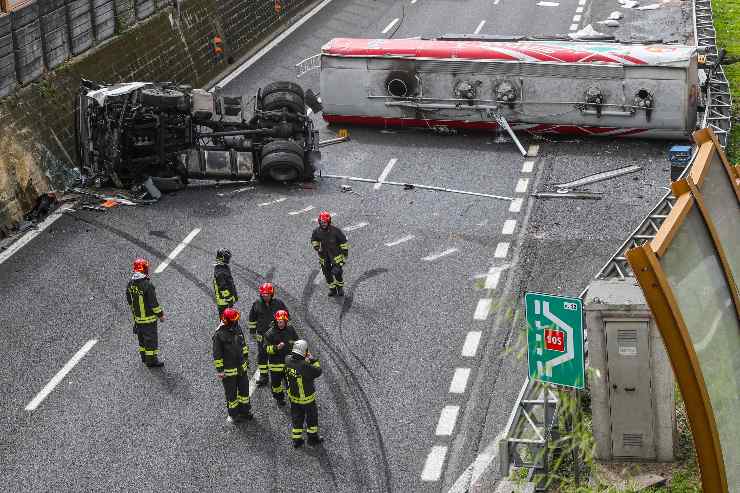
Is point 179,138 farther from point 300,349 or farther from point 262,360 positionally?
point 300,349

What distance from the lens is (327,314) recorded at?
18.5 metres

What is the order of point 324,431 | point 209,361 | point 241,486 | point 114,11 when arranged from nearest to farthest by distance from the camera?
point 241,486, point 324,431, point 209,361, point 114,11

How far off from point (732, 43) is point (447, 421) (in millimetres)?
22060

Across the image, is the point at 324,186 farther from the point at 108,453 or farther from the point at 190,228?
the point at 108,453

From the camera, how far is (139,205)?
23.1m

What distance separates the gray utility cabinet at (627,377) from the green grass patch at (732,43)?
12084 mm

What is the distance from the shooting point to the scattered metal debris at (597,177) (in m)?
23.4

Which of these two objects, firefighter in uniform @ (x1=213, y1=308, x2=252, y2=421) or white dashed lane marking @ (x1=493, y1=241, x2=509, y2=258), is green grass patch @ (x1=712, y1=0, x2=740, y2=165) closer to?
white dashed lane marking @ (x1=493, y1=241, x2=509, y2=258)

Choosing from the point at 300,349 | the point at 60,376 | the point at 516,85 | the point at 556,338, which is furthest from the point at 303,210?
the point at 556,338

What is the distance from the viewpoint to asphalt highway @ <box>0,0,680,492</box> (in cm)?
1470

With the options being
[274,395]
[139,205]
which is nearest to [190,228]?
[139,205]

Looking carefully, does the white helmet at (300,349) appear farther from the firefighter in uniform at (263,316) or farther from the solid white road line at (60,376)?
the solid white road line at (60,376)

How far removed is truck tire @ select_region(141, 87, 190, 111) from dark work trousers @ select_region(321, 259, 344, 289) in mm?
5879

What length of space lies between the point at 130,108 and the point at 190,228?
279 cm
